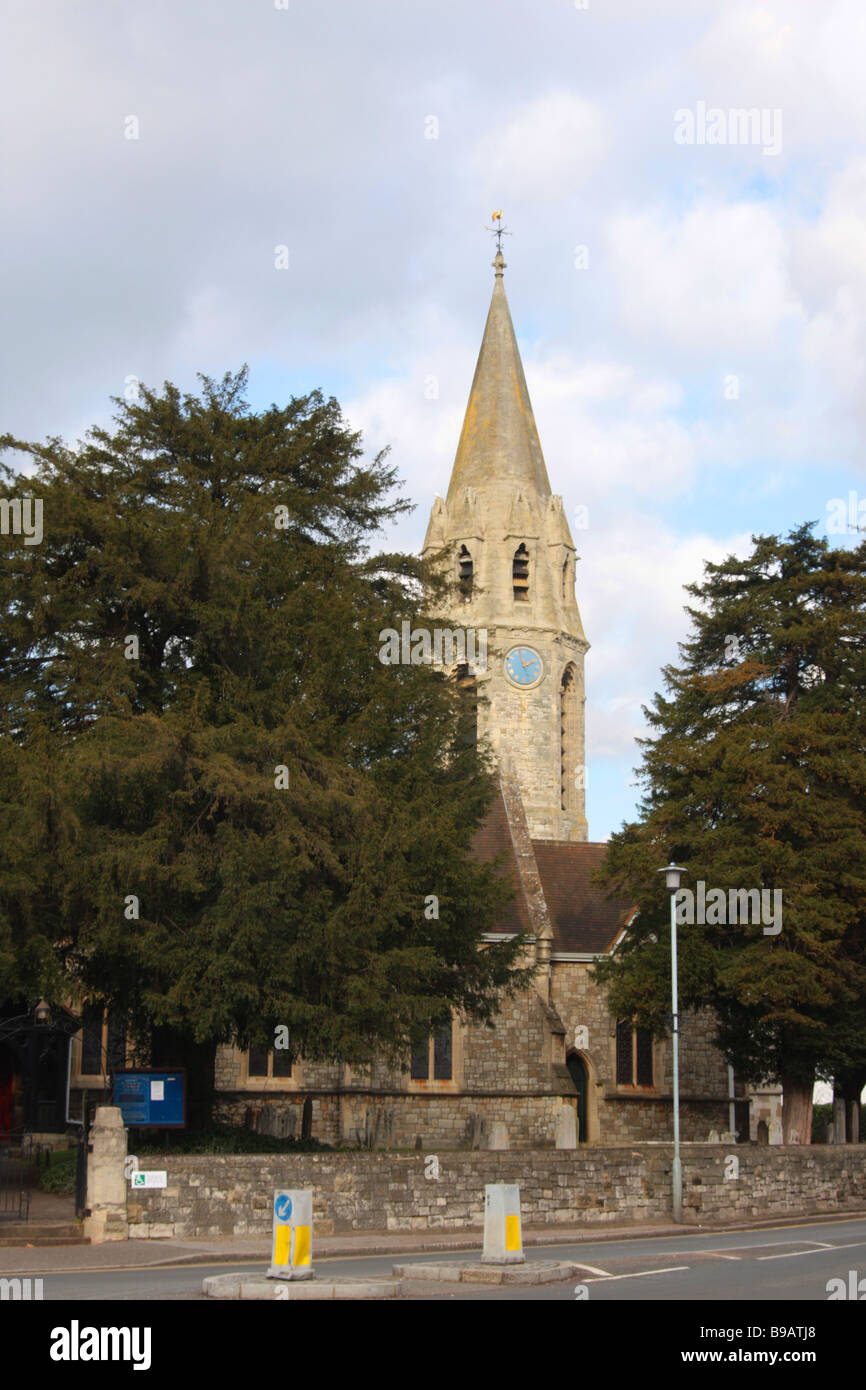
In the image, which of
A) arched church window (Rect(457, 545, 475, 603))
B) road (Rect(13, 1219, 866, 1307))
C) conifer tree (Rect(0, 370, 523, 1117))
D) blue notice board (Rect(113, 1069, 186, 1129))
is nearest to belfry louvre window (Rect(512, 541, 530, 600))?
arched church window (Rect(457, 545, 475, 603))

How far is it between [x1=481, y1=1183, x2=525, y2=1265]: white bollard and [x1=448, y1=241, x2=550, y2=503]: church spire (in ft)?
154

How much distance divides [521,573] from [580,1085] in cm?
2442

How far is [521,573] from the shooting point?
59312mm

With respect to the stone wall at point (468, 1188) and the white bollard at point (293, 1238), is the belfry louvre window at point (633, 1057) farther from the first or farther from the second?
Answer: the white bollard at point (293, 1238)

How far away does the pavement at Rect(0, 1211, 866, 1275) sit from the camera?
16.9m

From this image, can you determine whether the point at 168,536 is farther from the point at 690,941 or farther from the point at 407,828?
the point at 690,941

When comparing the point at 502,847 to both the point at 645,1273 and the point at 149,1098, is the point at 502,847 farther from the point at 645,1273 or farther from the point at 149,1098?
the point at 645,1273

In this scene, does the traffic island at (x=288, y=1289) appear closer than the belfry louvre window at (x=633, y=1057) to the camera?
Yes

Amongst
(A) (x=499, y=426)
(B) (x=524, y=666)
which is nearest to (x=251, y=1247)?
(B) (x=524, y=666)

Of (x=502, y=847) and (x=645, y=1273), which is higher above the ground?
(x=502, y=847)

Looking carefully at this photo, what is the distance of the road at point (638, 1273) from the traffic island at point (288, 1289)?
287 mm

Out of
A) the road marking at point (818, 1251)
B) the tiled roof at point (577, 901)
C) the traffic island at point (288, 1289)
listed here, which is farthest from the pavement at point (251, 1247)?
the tiled roof at point (577, 901)

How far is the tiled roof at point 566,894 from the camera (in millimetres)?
41406
